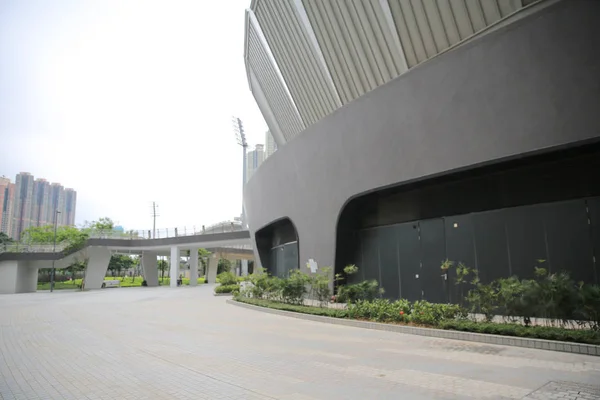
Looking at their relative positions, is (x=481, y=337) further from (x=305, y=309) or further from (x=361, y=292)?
(x=305, y=309)

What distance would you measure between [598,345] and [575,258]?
4.32 metres

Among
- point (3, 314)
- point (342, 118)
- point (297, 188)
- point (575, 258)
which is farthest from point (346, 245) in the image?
point (3, 314)

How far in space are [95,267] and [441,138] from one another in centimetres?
4016

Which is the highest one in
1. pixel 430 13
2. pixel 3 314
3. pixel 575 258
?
pixel 430 13

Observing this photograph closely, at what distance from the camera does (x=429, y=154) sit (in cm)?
1183

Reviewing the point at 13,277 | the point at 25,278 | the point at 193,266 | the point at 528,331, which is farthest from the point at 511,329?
the point at 25,278

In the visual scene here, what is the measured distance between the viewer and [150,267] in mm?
48406

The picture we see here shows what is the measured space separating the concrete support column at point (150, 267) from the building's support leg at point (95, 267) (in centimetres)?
556

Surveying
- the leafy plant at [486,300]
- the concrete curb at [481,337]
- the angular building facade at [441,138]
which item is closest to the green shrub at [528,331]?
the concrete curb at [481,337]

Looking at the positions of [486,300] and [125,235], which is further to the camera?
[125,235]

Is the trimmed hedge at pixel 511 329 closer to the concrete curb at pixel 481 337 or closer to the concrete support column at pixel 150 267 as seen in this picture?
the concrete curb at pixel 481 337

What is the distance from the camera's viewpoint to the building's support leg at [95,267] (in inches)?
1609

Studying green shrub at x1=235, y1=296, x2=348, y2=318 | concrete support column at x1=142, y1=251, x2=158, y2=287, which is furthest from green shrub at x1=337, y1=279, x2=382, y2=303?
concrete support column at x1=142, y1=251, x2=158, y2=287

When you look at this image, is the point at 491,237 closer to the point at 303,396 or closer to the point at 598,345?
the point at 598,345
